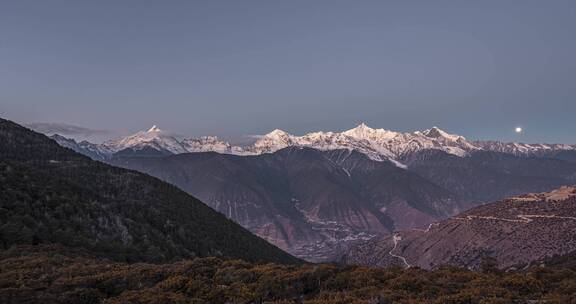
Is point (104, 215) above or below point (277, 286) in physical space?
above

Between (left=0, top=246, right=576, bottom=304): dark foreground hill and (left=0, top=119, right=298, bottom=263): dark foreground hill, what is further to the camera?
(left=0, top=119, right=298, bottom=263): dark foreground hill

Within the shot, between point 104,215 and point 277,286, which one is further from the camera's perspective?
point 104,215

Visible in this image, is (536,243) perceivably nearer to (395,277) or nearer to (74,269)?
(395,277)

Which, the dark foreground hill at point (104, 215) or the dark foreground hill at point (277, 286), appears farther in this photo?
the dark foreground hill at point (104, 215)
